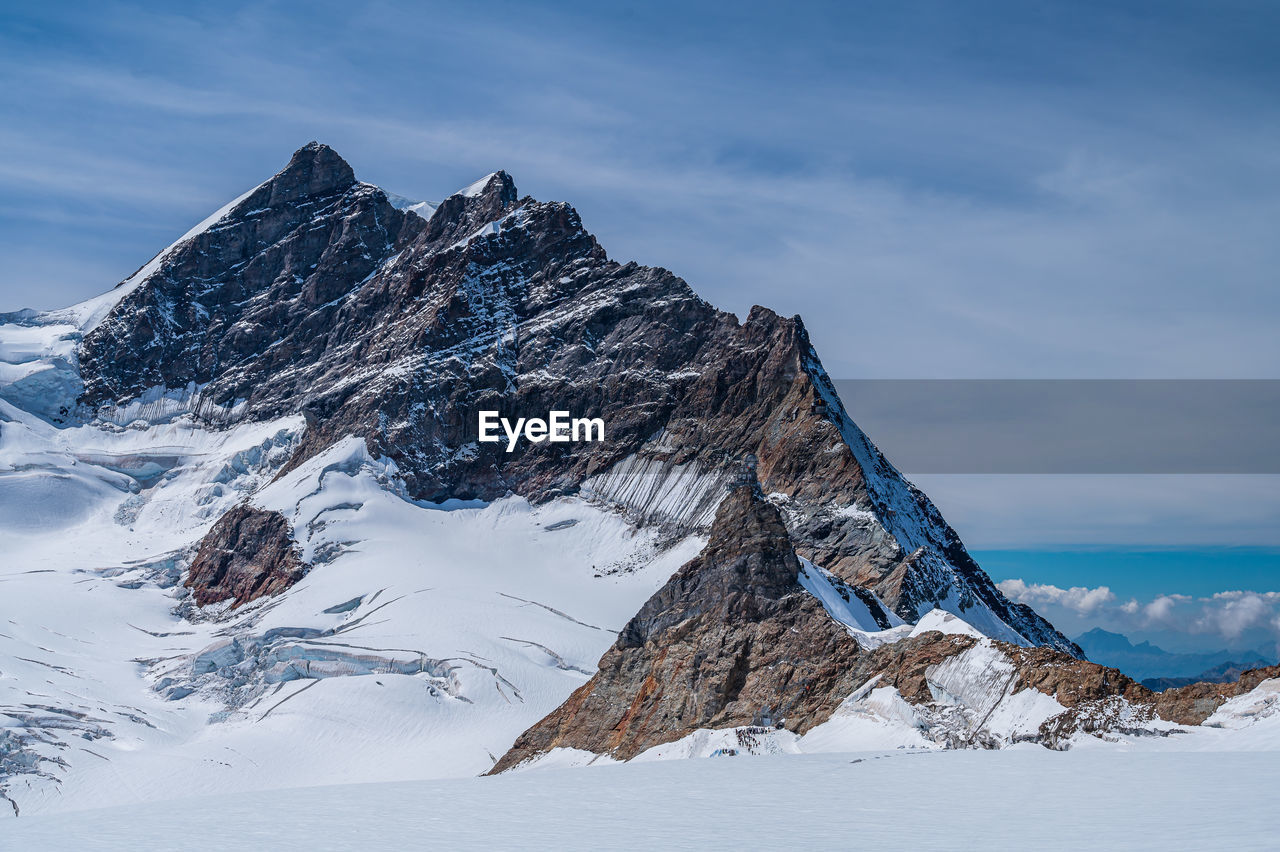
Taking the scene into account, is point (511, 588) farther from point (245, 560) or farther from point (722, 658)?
point (722, 658)

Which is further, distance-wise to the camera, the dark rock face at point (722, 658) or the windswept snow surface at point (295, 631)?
the windswept snow surface at point (295, 631)

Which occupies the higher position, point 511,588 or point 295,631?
point 511,588

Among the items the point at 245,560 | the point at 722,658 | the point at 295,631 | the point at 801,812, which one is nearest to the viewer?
the point at 801,812

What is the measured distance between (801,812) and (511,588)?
380 ft

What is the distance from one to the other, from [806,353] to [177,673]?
8650 centimetres

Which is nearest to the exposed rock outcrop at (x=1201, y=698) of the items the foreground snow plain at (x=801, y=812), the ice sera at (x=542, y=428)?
the foreground snow plain at (x=801, y=812)

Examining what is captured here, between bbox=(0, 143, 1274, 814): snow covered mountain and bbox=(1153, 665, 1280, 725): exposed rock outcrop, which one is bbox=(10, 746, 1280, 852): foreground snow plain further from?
bbox=(0, 143, 1274, 814): snow covered mountain

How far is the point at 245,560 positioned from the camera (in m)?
165

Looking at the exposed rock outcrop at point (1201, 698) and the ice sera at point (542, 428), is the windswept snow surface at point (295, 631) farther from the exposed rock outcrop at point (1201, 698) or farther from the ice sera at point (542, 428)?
the exposed rock outcrop at point (1201, 698)

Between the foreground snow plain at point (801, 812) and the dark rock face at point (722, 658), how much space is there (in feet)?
56.6

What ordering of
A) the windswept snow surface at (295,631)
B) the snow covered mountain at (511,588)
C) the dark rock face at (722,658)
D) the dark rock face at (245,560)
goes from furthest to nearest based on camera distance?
the dark rock face at (245,560)
the windswept snow surface at (295,631)
the dark rock face at (722,658)
the snow covered mountain at (511,588)

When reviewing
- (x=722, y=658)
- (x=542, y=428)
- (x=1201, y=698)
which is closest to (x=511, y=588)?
(x=542, y=428)

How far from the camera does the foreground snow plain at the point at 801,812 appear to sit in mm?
34219

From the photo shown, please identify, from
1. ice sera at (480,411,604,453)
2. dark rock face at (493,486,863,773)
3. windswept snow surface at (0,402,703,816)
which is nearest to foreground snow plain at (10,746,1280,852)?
dark rock face at (493,486,863,773)
